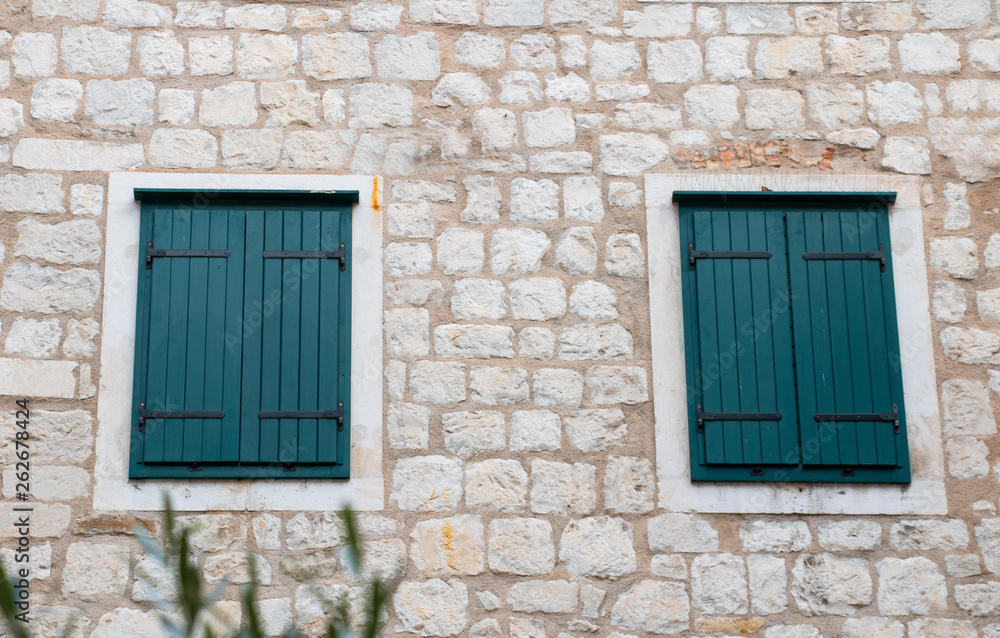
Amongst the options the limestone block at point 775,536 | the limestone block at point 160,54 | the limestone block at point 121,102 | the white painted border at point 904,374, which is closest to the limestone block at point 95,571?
the limestone block at point 121,102

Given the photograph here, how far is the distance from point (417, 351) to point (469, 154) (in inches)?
39.6

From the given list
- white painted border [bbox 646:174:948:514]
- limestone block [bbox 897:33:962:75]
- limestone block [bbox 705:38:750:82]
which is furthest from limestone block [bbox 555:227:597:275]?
limestone block [bbox 897:33:962:75]

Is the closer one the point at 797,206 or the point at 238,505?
the point at 238,505

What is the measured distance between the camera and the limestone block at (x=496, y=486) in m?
5.02

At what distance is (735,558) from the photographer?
4.97 metres

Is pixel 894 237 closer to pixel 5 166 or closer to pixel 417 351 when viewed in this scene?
pixel 417 351

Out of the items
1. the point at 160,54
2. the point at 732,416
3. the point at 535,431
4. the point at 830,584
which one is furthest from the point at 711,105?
the point at 160,54

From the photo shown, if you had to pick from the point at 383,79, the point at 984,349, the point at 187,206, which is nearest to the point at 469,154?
the point at 383,79

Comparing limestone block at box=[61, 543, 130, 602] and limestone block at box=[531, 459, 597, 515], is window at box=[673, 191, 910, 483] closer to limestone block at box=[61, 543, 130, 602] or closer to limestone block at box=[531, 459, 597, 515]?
limestone block at box=[531, 459, 597, 515]

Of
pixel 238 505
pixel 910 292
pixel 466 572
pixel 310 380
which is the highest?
pixel 910 292

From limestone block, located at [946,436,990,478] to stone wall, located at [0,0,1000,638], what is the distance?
12 mm

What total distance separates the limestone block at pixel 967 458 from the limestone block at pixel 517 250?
Result: 205cm

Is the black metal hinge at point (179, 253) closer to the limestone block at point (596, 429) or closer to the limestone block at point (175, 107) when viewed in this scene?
the limestone block at point (175, 107)

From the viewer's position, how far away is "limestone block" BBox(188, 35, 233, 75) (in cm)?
554
